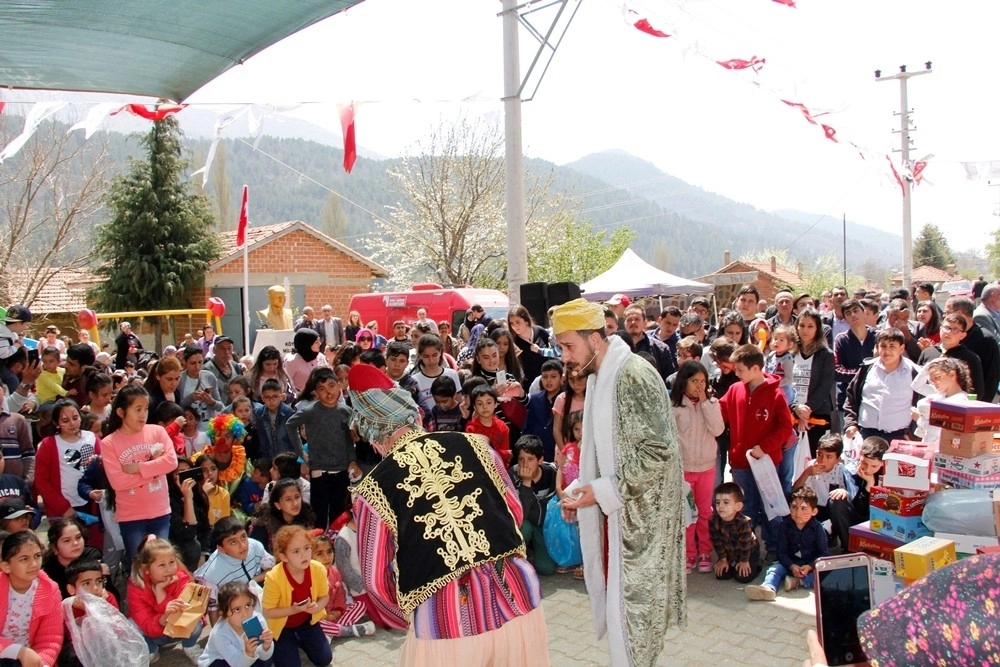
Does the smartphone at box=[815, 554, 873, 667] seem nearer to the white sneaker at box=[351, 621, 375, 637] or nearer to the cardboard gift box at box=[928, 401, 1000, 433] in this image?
the cardboard gift box at box=[928, 401, 1000, 433]

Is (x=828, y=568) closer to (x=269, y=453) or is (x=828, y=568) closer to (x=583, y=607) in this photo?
(x=583, y=607)

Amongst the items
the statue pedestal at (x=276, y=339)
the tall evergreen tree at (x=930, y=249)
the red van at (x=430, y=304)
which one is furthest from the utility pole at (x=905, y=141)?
the tall evergreen tree at (x=930, y=249)

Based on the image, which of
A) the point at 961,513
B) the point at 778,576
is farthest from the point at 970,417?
the point at 778,576

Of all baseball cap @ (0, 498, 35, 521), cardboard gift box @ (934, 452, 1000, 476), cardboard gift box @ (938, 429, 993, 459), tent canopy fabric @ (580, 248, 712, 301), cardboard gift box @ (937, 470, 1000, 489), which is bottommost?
baseball cap @ (0, 498, 35, 521)

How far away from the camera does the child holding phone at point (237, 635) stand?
443cm

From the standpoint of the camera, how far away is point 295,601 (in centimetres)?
466

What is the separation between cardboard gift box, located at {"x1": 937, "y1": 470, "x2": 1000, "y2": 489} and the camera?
12.7 feet

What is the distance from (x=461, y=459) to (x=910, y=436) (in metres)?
5.40

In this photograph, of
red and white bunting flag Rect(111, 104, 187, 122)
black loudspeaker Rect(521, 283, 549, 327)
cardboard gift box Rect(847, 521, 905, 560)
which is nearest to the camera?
cardboard gift box Rect(847, 521, 905, 560)

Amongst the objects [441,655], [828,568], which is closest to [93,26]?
[441,655]

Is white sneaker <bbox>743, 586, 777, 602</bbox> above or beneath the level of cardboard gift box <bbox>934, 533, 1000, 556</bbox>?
beneath

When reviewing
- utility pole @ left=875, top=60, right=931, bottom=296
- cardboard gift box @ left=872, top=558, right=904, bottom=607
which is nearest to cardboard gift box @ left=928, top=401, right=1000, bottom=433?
cardboard gift box @ left=872, top=558, right=904, bottom=607

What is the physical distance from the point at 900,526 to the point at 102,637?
13.5 ft

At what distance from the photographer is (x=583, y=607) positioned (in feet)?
18.4
